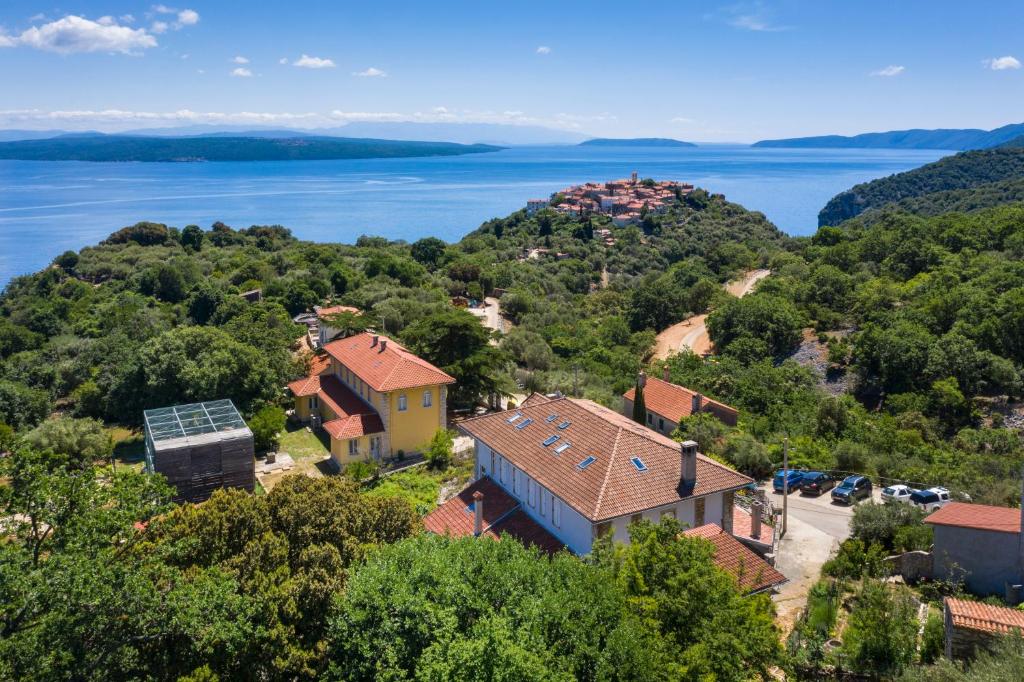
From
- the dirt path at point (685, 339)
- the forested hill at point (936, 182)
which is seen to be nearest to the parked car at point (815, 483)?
the dirt path at point (685, 339)

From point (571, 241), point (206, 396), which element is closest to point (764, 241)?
point (571, 241)

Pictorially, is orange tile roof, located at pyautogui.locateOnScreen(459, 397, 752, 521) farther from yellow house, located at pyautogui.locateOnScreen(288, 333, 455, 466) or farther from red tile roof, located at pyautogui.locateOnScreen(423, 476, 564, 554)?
yellow house, located at pyautogui.locateOnScreen(288, 333, 455, 466)

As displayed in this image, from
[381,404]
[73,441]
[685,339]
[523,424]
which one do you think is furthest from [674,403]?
[73,441]

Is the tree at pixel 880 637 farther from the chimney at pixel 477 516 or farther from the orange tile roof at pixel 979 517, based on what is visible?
the chimney at pixel 477 516

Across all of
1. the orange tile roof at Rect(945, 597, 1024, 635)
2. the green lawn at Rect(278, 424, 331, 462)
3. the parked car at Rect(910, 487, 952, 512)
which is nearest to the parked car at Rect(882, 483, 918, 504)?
the parked car at Rect(910, 487, 952, 512)

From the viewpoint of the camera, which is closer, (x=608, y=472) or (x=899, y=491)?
(x=608, y=472)

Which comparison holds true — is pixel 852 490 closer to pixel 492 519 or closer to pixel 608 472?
pixel 608 472

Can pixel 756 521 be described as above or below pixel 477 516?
below
